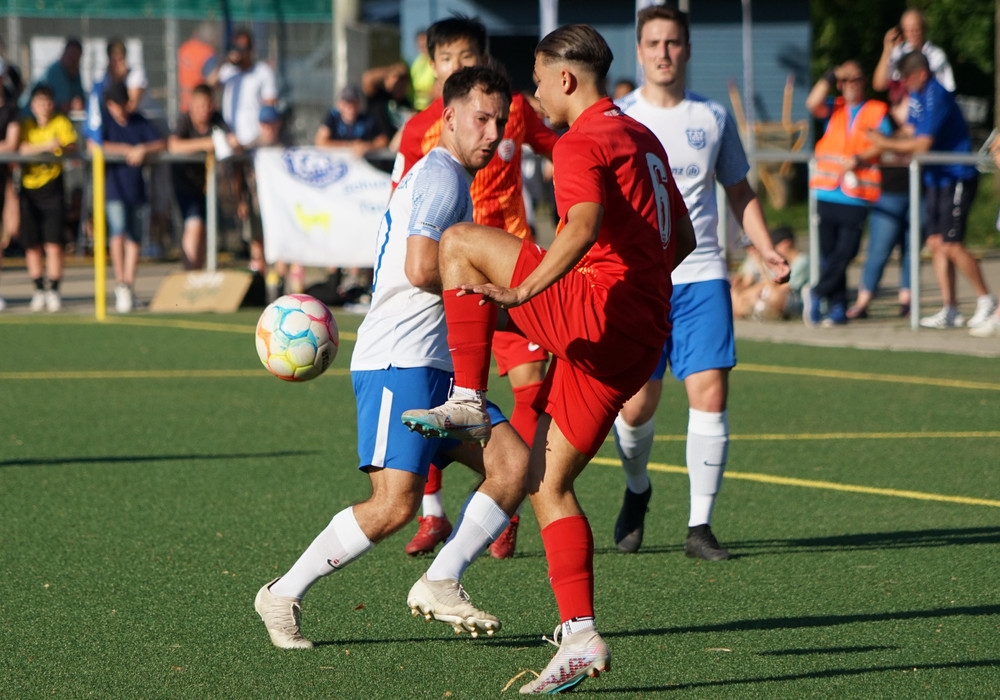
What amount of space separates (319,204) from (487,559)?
965 cm

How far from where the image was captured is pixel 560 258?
4270mm

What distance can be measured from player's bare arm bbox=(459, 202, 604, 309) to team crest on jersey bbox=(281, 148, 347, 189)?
11451mm

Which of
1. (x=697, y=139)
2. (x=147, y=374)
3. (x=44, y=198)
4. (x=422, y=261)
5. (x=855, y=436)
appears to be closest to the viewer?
(x=422, y=261)

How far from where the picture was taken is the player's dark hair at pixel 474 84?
4992 mm

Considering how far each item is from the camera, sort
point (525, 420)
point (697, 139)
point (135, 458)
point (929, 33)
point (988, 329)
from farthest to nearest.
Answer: point (929, 33) < point (988, 329) < point (135, 458) < point (697, 139) < point (525, 420)

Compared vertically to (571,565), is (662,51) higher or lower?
higher

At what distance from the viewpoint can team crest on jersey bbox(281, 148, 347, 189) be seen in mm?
15586

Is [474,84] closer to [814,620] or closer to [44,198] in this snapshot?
[814,620]

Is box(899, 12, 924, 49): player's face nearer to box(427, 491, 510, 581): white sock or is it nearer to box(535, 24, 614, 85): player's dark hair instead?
box(535, 24, 614, 85): player's dark hair

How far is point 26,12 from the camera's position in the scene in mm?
21797

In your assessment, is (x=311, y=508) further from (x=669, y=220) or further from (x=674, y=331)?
(x=669, y=220)

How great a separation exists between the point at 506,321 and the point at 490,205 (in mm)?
1305

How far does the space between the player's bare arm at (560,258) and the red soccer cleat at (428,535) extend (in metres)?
2.37

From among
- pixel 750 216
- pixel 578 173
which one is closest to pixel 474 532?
pixel 578 173
